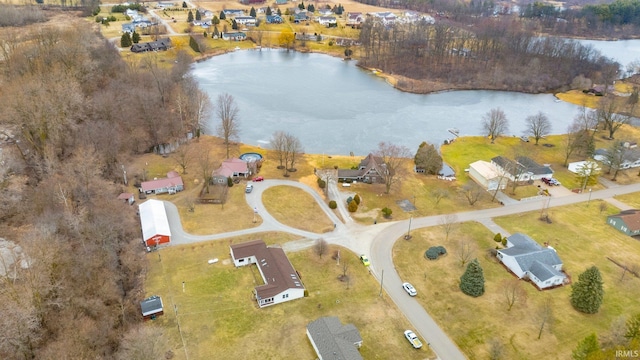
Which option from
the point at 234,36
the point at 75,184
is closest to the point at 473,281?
the point at 75,184

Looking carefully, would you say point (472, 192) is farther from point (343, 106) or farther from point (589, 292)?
point (343, 106)

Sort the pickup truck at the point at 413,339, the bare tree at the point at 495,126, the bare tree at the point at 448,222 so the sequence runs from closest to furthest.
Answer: the pickup truck at the point at 413,339 → the bare tree at the point at 448,222 → the bare tree at the point at 495,126

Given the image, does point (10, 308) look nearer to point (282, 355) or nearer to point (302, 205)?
point (282, 355)

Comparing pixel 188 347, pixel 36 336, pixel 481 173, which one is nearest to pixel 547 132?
pixel 481 173

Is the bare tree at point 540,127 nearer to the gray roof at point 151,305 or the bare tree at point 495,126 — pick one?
the bare tree at point 495,126

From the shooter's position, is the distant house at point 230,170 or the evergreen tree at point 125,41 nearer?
the distant house at point 230,170

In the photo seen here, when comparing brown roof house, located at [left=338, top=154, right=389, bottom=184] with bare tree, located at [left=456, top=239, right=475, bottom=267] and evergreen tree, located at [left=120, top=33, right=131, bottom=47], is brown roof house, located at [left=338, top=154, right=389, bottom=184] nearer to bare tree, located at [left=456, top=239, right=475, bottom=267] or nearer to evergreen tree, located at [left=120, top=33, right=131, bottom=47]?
bare tree, located at [left=456, top=239, right=475, bottom=267]

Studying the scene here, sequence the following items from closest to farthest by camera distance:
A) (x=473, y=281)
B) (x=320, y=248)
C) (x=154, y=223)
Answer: (x=473, y=281), (x=320, y=248), (x=154, y=223)

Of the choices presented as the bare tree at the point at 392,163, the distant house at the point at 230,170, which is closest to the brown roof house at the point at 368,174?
the bare tree at the point at 392,163
